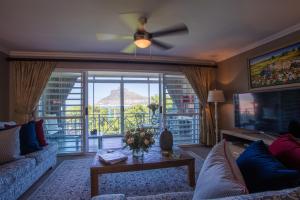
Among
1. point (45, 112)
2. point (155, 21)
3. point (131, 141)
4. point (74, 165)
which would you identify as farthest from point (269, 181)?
point (45, 112)

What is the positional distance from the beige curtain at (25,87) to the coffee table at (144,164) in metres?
2.34

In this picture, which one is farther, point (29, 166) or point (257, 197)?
point (29, 166)

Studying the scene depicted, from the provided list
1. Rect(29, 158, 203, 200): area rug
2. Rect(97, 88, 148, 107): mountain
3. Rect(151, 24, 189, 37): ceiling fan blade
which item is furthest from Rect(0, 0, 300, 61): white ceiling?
Rect(97, 88, 148, 107): mountain

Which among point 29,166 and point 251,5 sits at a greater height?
point 251,5

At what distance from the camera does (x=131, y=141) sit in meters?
2.50

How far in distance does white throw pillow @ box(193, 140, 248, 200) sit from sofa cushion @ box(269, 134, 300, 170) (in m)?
0.31

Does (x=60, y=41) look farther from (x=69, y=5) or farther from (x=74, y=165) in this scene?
(x=74, y=165)

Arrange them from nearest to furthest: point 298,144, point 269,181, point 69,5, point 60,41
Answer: point 269,181 < point 298,144 < point 69,5 < point 60,41

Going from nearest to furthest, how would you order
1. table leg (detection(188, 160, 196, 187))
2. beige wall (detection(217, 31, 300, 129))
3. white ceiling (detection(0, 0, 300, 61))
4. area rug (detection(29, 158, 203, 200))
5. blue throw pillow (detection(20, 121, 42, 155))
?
white ceiling (detection(0, 0, 300, 61)) → area rug (detection(29, 158, 203, 200)) → table leg (detection(188, 160, 196, 187)) → blue throw pillow (detection(20, 121, 42, 155)) → beige wall (detection(217, 31, 300, 129))

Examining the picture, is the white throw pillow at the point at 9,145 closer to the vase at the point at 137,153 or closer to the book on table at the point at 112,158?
the book on table at the point at 112,158

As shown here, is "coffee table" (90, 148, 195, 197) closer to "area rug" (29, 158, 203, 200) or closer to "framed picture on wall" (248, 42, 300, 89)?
"area rug" (29, 158, 203, 200)

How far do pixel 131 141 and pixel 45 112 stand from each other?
8.69ft

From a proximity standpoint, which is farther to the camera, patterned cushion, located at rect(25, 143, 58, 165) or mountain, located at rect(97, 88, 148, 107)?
mountain, located at rect(97, 88, 148, 107)

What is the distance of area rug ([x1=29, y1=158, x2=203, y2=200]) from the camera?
2.48 m
